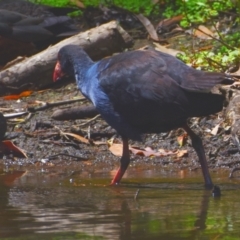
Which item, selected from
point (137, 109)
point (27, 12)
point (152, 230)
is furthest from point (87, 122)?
point (152, 230)

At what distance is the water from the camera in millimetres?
5043

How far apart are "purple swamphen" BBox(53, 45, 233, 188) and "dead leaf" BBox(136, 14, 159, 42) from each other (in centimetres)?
438

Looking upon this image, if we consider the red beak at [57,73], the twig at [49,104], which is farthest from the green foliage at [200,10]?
the red beak at [57,73]

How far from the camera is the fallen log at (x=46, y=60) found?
10.3m

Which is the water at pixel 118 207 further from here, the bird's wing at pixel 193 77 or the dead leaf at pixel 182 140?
the dead leaf at pixel 182 140

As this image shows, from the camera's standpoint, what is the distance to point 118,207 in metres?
5.95

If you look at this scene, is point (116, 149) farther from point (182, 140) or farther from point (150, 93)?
point (150, 93)

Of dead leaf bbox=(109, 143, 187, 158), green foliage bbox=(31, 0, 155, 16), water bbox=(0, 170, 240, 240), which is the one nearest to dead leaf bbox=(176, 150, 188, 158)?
dead leaf bbox=(109, 143, 187, 158)

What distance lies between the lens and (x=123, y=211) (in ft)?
19.0

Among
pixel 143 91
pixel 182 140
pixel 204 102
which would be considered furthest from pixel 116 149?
pixel 204 102

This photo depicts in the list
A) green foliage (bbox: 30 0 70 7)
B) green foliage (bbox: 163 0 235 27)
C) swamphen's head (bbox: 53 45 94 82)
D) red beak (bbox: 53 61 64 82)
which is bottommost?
red beak (bbox: 53 61 64 82)

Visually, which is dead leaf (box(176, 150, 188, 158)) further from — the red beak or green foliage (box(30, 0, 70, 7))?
green foliage (box(30, 0, 70, 7))

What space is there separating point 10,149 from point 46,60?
6.54ft

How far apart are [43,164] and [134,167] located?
0.90m
